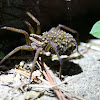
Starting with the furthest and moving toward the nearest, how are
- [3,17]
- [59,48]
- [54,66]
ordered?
[3,17] → [54,66] → [59,48]

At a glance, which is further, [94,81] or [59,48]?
[59,48]

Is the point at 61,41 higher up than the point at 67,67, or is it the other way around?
the point at 61,41

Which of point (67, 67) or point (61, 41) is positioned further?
point (67, 67)

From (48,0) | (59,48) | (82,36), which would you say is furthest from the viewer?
(82,36)

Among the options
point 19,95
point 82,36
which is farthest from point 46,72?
point 82,36

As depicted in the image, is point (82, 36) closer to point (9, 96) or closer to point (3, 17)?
point (3, 17)

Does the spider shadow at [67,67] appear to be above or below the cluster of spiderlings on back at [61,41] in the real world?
below

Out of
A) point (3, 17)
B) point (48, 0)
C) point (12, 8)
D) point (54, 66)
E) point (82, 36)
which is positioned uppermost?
point (48, 0)

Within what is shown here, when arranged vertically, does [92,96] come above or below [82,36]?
below
